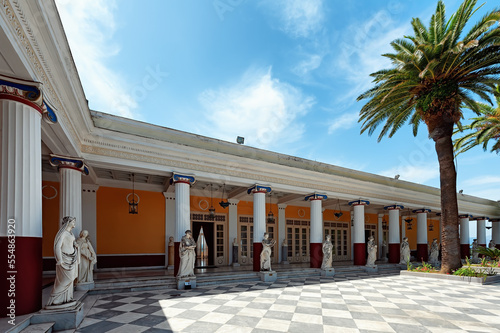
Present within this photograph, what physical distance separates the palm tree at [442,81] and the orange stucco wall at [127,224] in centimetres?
1056

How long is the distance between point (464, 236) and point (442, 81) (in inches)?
609

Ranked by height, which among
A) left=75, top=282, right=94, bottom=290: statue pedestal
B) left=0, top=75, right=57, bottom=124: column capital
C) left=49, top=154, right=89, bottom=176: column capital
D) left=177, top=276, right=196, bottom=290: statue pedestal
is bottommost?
left=177, top=276, right=196, bottom=290: statue pedestal

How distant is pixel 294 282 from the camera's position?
10945mm

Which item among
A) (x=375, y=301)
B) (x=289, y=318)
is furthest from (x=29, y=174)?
(x=375, y=301)

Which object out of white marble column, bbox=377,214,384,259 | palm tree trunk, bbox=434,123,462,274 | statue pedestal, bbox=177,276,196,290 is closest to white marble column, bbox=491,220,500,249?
white marble column, bbox=377,214,384,259

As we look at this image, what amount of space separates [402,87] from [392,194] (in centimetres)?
734

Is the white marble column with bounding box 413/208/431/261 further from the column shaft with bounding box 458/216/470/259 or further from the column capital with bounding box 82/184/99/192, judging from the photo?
the column capital with bounding box 82/184/99/192

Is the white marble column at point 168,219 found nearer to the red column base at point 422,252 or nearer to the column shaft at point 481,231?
the red column base at point 422,252

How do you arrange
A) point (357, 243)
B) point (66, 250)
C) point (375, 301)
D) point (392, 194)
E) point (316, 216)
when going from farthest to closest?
1. point (392, 194)
2. point (357, 243)
3. point (316, 216)
4. point (375, 301)
5. point (66, 250)

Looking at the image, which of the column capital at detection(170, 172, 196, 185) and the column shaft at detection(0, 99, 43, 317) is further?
the column capital at detection(170, 172, 196, 185)

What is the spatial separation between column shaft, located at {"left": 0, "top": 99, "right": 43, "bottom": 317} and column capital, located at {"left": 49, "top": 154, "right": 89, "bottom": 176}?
3521mm

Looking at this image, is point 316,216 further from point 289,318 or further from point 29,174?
point 29,174

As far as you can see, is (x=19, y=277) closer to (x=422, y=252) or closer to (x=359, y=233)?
(x=359, y=233)

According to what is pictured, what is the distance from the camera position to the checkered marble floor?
18.1 ft
